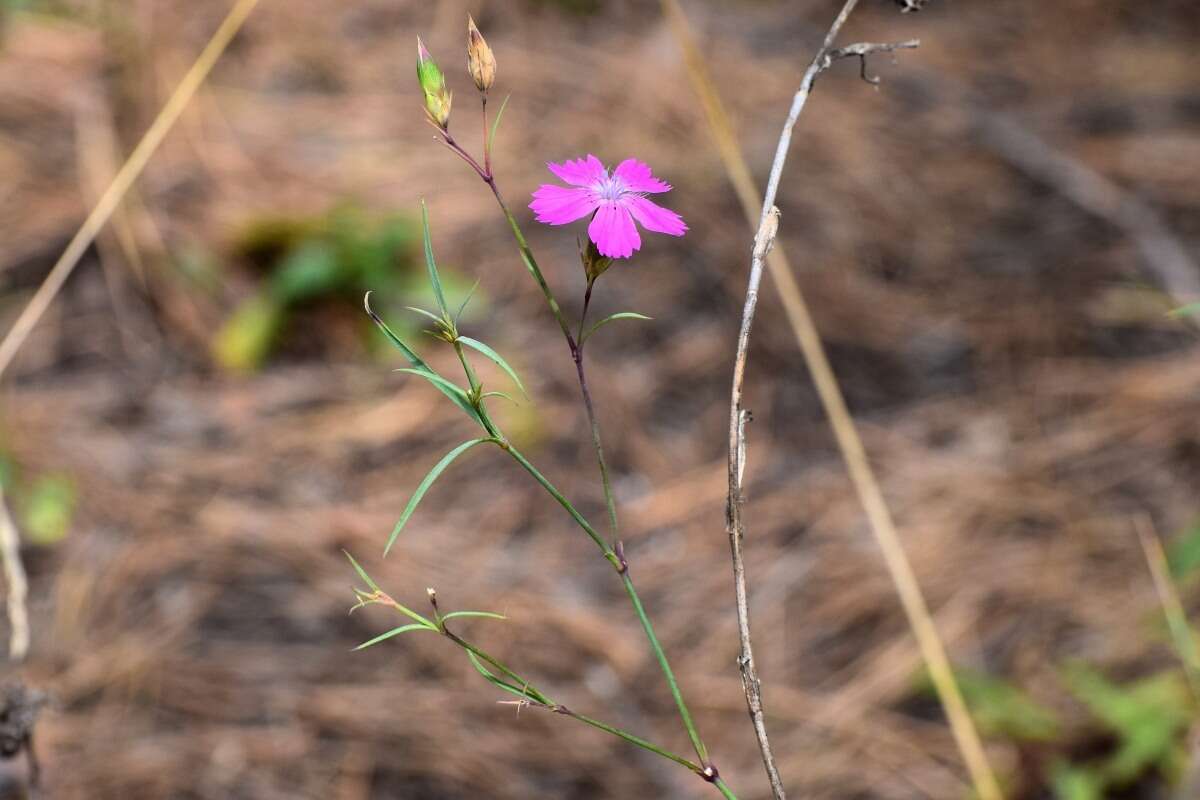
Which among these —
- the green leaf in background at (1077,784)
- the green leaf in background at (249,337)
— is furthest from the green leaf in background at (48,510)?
the green leaf in background at (1077,784)

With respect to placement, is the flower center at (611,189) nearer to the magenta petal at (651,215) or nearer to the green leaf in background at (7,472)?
the magenta petal at (651,215)

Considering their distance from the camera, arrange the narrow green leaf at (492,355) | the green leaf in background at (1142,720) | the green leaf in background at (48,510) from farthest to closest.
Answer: the green leaf in background at (48,510) → the green leaf in background at (1142,720) → the narrow green leaf at (492,355)

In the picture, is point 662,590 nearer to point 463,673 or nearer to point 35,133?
point 463,673

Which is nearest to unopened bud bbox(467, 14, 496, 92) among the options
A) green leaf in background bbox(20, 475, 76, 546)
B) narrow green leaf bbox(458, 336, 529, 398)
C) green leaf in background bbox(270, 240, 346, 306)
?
narrow green leaf bbox(458, 336, 529, 398)

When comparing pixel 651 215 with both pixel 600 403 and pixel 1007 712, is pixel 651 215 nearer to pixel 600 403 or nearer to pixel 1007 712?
pixel 1007 712

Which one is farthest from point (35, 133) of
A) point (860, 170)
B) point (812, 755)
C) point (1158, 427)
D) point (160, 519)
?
point (1158, 427)

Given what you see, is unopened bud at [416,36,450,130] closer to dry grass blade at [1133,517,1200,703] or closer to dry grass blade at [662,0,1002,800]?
dry grass blade at [662,0,1002,800]
